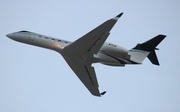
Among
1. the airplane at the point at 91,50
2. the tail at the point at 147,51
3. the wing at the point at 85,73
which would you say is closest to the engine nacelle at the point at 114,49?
the airplane at the point at 91,50

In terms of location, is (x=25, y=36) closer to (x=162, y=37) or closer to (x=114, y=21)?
(x=114, y=21)

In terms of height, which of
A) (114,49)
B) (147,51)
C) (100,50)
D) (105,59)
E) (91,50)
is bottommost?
(147,51)

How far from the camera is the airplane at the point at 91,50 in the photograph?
85.1 feet

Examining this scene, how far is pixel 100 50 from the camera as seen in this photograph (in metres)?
27.5

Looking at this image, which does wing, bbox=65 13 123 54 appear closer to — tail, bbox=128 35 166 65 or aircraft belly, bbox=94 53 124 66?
aircraft belly, bbox=94 53 124 66

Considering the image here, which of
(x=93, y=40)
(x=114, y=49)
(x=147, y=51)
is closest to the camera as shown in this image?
(x=93, y=40)

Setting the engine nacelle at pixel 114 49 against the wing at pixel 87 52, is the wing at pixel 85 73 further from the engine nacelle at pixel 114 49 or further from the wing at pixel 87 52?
the engine nacelle at pixel 114 49

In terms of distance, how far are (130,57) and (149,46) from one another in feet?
8.75

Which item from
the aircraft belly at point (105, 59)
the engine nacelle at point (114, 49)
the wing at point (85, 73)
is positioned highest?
the engine nacelle at point (114, 49)

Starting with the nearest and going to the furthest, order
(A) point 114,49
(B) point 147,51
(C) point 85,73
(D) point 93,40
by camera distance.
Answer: (D) point 93,40, (A) point 114,49, (B) point 147,51, (C) point 85,73

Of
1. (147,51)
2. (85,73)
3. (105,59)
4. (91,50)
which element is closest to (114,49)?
(105,59)

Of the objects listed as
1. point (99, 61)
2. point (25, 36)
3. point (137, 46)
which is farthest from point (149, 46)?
point (25, 36)

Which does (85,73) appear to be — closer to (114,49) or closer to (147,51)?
(114,49)

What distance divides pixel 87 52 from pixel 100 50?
1.41 m
